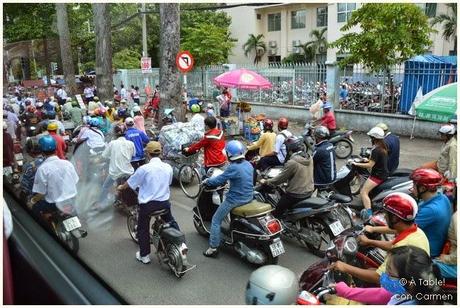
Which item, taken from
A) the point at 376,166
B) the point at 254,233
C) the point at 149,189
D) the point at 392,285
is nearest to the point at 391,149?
the point at 376,166

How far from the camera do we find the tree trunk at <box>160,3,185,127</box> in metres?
10.5

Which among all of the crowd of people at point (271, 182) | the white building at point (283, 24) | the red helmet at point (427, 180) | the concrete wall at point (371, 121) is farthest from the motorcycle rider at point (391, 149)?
the white building at point (283, 24)

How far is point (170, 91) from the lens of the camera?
1102 centimetres

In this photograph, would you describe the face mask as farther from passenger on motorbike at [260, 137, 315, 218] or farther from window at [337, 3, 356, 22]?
window at [337, 3, 356, 22]

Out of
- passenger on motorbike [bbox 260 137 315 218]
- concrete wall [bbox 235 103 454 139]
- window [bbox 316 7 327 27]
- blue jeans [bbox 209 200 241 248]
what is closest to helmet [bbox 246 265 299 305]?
blue jeans [bbox 209 200 241 248]

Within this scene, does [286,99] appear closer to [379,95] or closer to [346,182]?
[379,95]

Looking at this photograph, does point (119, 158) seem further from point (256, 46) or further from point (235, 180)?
point (256, 46)

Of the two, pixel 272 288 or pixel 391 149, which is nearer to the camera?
pixel 272 288

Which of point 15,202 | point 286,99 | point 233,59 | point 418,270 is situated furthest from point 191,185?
point 233,59

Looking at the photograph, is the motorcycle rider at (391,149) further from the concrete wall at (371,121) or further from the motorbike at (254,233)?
the concrete wall at (371,121)

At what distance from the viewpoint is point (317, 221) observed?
15.8 ft

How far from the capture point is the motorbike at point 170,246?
4.29 m

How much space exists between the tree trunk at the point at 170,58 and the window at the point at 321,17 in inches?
802

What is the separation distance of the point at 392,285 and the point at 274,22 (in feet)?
101
